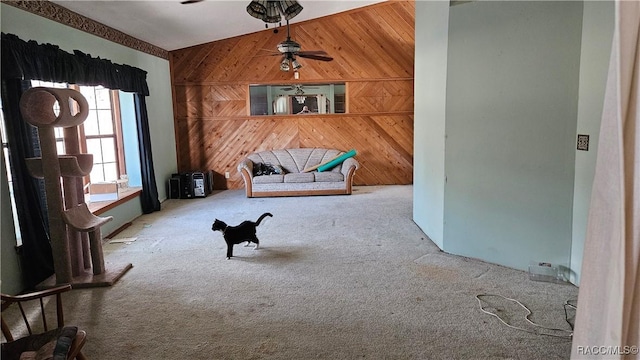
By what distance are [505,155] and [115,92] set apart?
5.37 metres

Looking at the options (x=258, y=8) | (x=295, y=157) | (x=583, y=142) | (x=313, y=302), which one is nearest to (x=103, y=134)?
(x=295, y=157)

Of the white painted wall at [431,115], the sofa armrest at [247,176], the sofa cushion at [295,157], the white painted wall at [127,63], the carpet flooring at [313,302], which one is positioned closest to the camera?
the carpet flooring at [313,302]

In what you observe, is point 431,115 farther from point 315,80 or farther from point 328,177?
point 315,80

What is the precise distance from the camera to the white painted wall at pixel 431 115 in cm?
411

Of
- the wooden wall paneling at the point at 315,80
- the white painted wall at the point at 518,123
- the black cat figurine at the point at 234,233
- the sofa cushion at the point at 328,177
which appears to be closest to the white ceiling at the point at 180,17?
the wooden wall paneling at the point at 315,80

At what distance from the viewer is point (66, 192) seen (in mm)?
3602

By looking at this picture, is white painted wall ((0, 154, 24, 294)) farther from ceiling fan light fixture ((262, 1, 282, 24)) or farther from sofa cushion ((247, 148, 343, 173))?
sofa cushion ((247, 148, 343, 173))

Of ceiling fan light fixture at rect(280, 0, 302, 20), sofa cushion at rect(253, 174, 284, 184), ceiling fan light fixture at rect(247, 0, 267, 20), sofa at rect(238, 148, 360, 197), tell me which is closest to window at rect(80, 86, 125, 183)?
sofa at rect(238, 148, 360, 197)

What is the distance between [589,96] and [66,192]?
449 centimetres

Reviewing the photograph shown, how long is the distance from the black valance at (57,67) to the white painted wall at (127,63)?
137 millimetres

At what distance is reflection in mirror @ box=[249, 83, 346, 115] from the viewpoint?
8.14 meters

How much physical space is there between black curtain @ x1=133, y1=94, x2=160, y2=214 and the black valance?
344 millimetres

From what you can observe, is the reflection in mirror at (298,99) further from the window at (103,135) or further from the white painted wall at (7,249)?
the white painted wall at (7,249)

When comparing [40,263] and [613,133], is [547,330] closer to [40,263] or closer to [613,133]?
[613,133]
